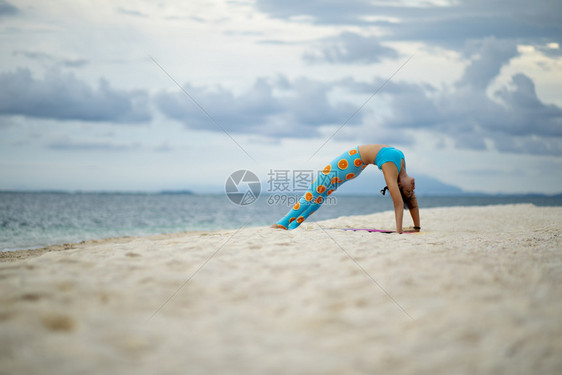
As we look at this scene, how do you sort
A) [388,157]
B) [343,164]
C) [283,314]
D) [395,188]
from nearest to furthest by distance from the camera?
[283,314]
[395,188]
[388,157]
[343,164]

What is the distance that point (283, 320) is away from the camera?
2.55 meters

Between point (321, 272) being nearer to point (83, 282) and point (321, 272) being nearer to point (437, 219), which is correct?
point (83, 282)

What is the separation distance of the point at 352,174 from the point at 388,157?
67cm

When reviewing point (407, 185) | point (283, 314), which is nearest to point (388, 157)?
point (407, 185)

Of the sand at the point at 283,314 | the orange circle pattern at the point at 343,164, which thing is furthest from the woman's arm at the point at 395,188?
the sand at the point at 283,314

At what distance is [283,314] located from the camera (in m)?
2.62

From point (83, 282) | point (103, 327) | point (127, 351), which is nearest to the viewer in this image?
point (127, 351)

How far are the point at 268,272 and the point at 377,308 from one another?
1068 mm

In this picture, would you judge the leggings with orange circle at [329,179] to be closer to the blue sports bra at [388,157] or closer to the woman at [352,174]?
the woman at [352,174]

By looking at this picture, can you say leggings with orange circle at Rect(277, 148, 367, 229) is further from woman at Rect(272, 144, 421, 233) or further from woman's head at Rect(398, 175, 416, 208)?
woman's head at Rect(398, 175, 416, 208)

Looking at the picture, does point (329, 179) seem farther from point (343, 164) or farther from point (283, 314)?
point (283, 314)

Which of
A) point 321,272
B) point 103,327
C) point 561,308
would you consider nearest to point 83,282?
point 103,327

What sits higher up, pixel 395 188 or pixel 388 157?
pixel 388 157

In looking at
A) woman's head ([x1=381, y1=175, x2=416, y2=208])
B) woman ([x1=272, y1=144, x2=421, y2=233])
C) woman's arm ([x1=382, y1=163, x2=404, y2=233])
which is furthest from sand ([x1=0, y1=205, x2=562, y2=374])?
woman's head ([x1=381, y1=175, x2=416, y2=208])
